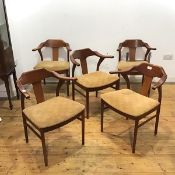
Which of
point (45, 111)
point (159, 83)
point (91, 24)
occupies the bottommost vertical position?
point (45, 111)

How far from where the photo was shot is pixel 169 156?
7.61 feet

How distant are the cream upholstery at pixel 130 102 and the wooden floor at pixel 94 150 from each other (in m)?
0.43

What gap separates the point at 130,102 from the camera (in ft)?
7.69

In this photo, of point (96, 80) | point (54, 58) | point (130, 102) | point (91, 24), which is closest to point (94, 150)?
point (130, 102)

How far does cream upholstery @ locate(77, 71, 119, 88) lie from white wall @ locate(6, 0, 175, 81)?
0.83 metres

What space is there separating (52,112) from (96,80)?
34.7 inches

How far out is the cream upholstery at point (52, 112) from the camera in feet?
6.84

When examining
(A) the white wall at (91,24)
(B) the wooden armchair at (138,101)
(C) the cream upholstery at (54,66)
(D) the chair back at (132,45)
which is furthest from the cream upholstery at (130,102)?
(A) the white wall at (91,24)

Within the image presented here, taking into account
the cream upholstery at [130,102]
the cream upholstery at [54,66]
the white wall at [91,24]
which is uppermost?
the white wall at [91,24]

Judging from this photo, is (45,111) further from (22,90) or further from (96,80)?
(96,80)

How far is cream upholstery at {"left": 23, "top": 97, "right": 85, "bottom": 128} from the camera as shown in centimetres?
209

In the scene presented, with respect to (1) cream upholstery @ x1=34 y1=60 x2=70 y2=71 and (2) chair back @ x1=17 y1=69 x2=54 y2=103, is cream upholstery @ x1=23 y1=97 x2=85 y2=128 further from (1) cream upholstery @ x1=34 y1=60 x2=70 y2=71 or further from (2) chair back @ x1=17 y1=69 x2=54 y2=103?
(1) cream upholstery @ x1=34 y1=60 x2=70 y2=71

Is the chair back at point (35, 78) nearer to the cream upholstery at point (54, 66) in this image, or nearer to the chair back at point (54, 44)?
the cream upholstery at point (54, 66)

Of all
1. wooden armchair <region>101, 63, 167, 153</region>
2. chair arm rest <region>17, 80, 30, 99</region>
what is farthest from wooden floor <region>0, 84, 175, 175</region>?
chair arm rest <region>17, 80, 30, 99</region>
